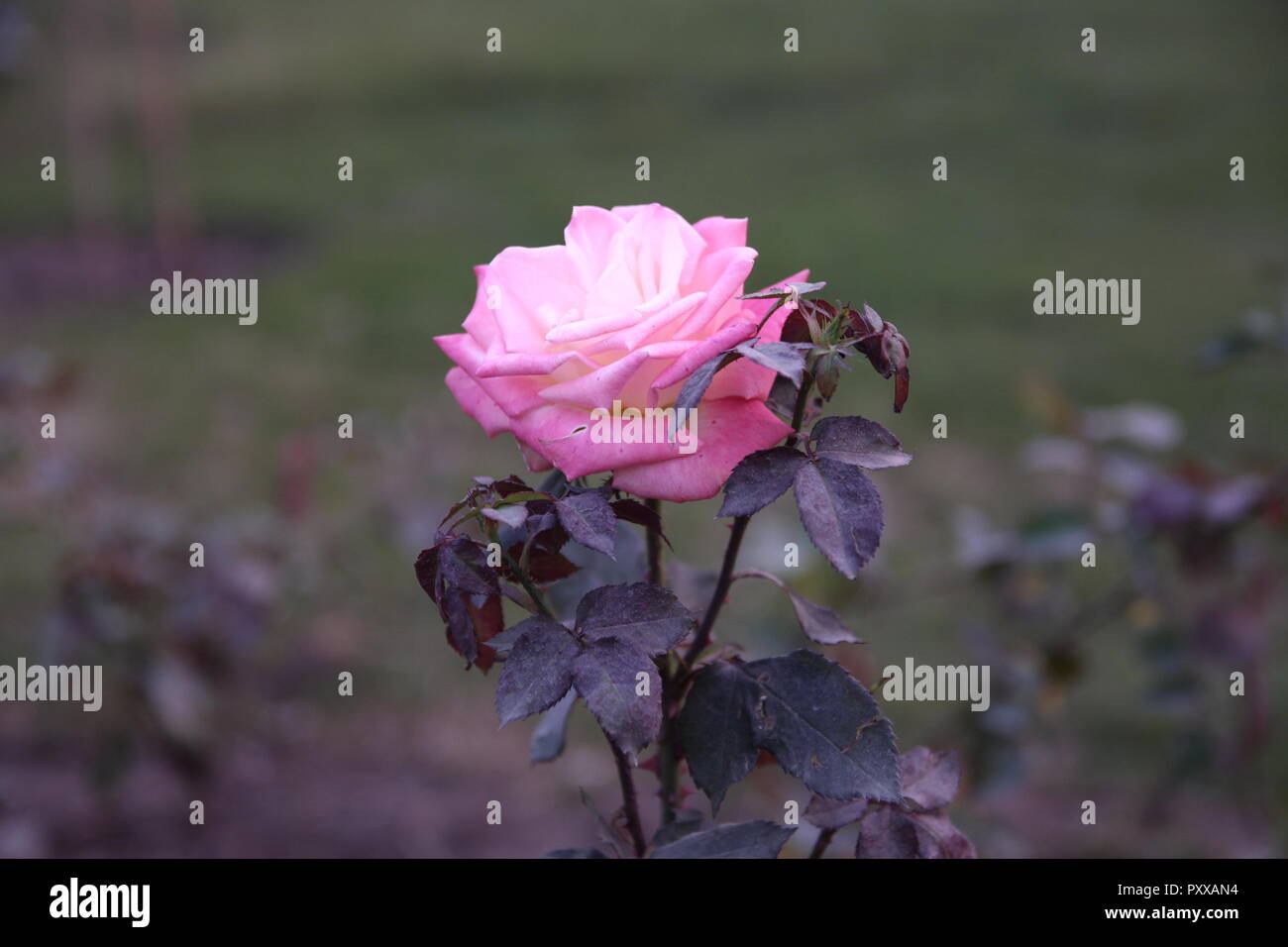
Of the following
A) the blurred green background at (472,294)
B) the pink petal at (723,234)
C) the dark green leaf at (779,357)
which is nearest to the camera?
the dark green leaf at (779,357)

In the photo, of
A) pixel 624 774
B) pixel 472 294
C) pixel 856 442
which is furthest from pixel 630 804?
pixel 472 294

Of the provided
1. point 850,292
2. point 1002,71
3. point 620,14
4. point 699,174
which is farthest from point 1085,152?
point 620,14

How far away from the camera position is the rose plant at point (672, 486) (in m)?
0.61

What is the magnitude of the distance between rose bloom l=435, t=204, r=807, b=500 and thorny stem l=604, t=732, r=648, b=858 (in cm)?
15

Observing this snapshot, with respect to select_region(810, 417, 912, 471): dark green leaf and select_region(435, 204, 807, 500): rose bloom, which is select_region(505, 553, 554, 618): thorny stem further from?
select_region(810, 417, 912, 471): dark green leaf

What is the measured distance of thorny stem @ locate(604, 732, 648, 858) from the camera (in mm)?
659

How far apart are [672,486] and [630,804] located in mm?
203

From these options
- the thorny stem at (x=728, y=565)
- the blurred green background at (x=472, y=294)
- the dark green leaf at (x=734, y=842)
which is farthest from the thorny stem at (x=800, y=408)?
the blurred green background at (x=472, y=294)

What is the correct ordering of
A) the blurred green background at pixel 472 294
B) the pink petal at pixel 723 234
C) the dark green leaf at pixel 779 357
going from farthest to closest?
the blurred green background at pixel 472 294 < the pink petal at pixel 723 234 < the dark green leaf at pixel 779 357

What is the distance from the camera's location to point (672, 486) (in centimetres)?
61

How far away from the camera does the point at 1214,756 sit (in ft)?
5.57

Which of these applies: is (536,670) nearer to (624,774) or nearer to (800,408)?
(624,774)

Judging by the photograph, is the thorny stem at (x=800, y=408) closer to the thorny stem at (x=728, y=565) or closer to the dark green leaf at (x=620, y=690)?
the thorny stem at (x=728, y=565)
